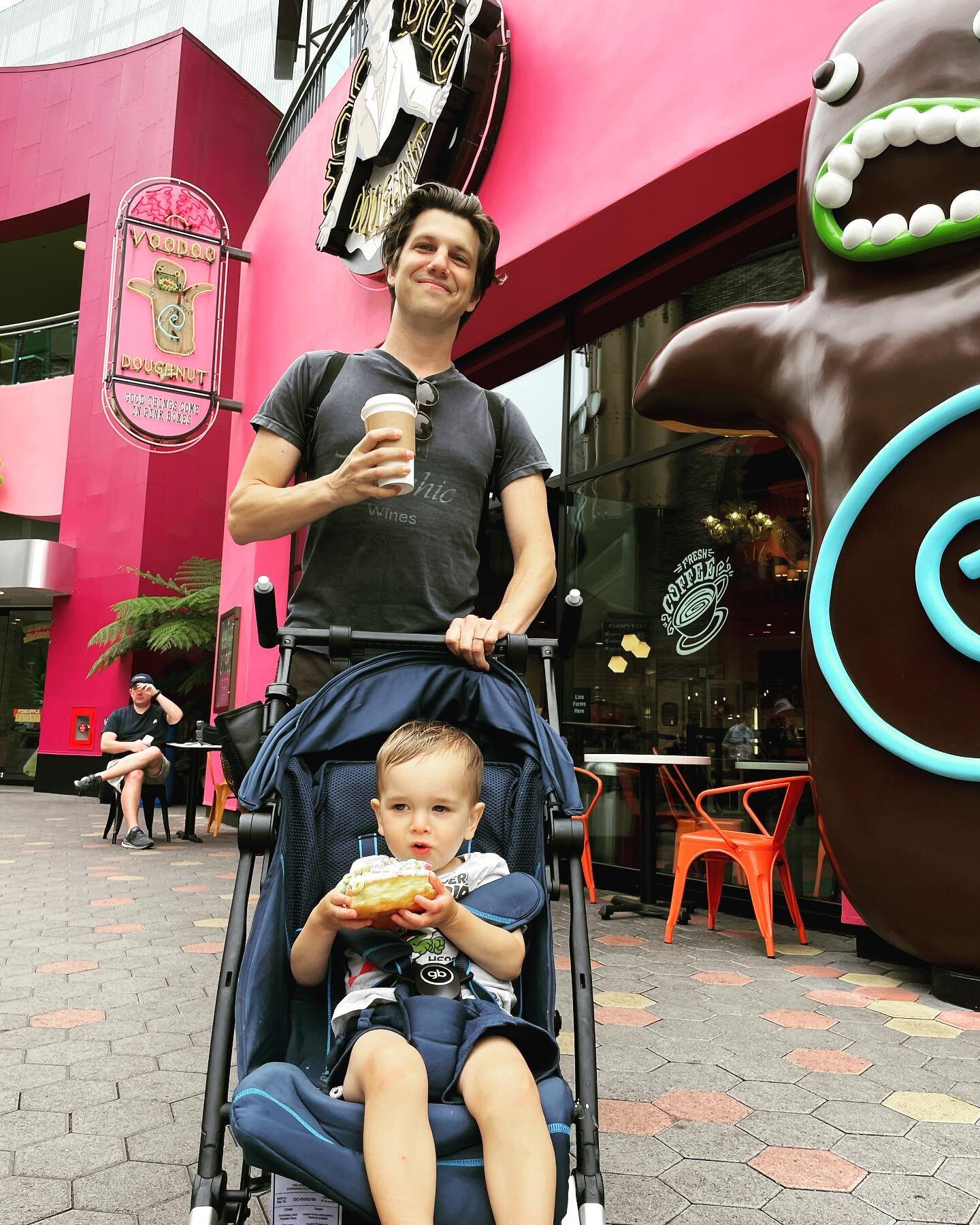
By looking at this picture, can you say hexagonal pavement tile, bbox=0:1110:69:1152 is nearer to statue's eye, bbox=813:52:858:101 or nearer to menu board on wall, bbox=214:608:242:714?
statue's eye, bbox=813:52:858:101

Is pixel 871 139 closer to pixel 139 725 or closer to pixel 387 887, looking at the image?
pixel 387 887

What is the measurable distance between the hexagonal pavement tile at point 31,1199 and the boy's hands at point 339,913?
1.06 metres

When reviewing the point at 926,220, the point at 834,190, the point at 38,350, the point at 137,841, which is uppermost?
the point at 38,350

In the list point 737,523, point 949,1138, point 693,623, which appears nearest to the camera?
point 949,1138

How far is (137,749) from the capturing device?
29.6ft

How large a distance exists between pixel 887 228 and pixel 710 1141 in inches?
109

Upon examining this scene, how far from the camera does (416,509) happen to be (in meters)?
2.24

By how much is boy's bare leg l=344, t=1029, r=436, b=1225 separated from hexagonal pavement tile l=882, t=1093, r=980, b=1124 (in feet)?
6.29

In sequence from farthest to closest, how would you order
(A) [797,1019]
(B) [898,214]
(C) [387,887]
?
(A) [797,1019], (B) [898,214], (C) [387,887]

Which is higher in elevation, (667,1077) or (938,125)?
(938,125)

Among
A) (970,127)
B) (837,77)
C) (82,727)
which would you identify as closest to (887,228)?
(970,127)

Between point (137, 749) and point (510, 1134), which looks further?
point (137, 749)

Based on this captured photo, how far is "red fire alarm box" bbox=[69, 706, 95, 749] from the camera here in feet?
49.2

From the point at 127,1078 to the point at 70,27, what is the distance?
92.2ft
